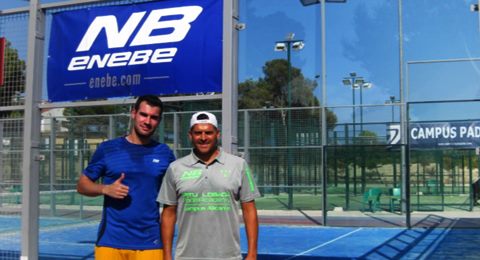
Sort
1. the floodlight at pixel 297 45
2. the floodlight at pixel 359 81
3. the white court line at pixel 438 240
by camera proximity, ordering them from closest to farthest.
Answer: the white court line at pixel 438 240, the floodlight at pixel 297 45, the floodlight at pixel 359 81

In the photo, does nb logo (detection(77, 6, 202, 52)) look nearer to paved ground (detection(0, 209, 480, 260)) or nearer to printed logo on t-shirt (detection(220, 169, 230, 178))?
printed logo on t-shirt (detection(220, 169, 230, 178))

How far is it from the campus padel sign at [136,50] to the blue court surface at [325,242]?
3.11 metres

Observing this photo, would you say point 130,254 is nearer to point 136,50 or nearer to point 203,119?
point 203,119

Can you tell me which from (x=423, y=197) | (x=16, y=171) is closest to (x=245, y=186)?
(x=16, y=171)

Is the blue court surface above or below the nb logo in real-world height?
below

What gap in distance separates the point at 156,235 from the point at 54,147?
53.7 ft

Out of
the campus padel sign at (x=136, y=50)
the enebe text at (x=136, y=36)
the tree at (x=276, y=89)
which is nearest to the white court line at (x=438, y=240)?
the campus padel sign at (x=136, y=50)

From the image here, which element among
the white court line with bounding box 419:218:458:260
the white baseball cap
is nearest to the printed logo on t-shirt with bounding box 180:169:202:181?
the white baseball cap

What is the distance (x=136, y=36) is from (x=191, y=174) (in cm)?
218

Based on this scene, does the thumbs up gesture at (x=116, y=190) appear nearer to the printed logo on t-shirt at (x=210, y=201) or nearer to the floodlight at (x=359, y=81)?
the printed logo on t-shirt at (x=210, y=201)

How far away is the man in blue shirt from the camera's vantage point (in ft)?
13.5

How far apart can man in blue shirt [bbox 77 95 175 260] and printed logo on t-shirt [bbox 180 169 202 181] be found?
0.35 m

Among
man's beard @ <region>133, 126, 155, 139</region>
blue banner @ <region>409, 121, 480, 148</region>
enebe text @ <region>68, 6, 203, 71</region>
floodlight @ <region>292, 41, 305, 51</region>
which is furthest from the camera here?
floodlight @ <region>292, 41, 305, 51</region>

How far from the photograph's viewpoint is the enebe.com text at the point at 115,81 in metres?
5.65
